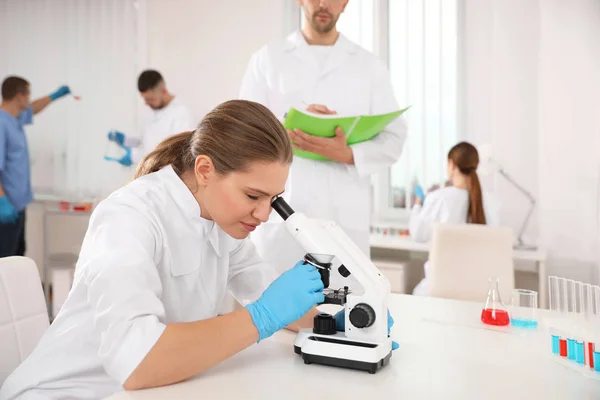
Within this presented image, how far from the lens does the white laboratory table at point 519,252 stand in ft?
9.67

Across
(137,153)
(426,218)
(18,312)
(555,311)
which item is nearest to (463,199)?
(426,218)

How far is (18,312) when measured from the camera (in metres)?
1.27

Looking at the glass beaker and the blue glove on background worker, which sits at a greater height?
the blue glove on background worker

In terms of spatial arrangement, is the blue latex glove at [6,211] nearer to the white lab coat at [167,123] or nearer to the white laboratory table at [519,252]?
the white lab coat at [167,123]

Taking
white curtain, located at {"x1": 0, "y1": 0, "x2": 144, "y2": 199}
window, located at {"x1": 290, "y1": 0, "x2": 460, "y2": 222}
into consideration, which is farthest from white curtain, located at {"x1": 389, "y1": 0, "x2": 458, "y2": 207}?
white curtain, located at {"x1": 0, "y1": 0, "x2": 144, "y2": 199}

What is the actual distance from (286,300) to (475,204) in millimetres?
2164

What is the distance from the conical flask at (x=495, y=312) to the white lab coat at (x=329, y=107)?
719 millimetres

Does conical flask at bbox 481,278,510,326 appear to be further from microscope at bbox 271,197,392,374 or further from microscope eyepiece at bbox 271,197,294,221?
Answer: microscope eyepiece at bbox 271,197,294,221

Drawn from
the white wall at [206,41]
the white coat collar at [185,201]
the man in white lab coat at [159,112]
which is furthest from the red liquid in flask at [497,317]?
the white wall at [206,41]

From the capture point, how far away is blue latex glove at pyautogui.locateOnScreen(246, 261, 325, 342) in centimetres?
103

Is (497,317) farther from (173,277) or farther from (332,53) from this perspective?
(332,53)

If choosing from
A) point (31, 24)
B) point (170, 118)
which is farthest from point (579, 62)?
point (31, 24)

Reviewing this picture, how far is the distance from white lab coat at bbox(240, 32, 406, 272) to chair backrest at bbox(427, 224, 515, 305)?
0.88 ft

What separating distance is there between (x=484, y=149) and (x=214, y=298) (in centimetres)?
249
